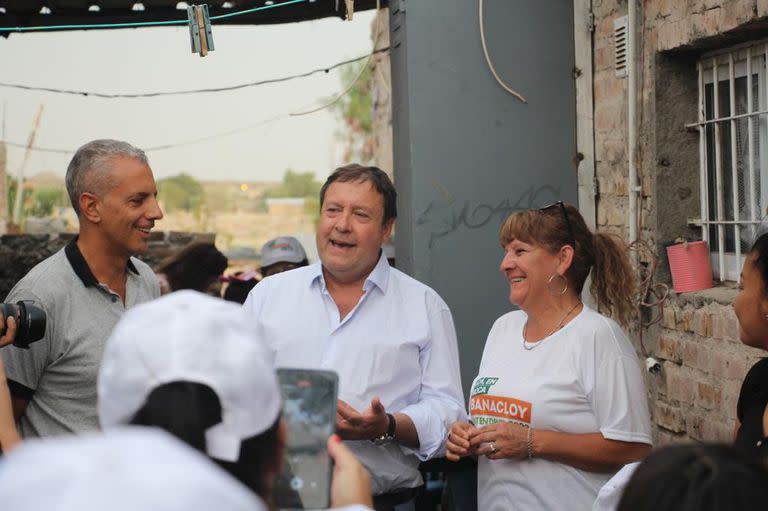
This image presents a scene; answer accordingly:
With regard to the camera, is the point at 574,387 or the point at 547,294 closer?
the point at 574,387

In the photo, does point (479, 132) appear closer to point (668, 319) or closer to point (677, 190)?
point (677, 190)

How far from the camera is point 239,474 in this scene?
4.52ft

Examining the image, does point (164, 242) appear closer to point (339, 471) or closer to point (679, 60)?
point (679, 60)

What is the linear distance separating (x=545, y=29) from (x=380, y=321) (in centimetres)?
327

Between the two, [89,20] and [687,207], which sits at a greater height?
[89,20]

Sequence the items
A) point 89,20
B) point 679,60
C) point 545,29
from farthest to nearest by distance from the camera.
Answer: point 89,20
point 545,29
point 679,60

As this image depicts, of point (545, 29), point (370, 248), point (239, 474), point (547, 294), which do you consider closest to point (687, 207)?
point (545, 29)

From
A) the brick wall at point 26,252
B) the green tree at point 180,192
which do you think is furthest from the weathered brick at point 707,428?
the green tree at point 180,192

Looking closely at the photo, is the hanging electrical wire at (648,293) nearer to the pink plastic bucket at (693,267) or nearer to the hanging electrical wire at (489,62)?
the pink plastic bucket at (693,267)

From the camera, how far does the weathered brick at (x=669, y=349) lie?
190 inches

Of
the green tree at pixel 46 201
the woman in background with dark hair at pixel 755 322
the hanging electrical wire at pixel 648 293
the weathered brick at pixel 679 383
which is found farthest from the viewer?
the green tree at pixel 46 201

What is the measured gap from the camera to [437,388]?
324 cm

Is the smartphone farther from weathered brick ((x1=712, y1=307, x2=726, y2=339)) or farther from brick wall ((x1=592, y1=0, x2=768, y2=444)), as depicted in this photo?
weathered brick ((x1=712, y1=307, x2=726, y2=339))

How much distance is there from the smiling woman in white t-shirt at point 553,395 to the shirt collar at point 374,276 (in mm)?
435
